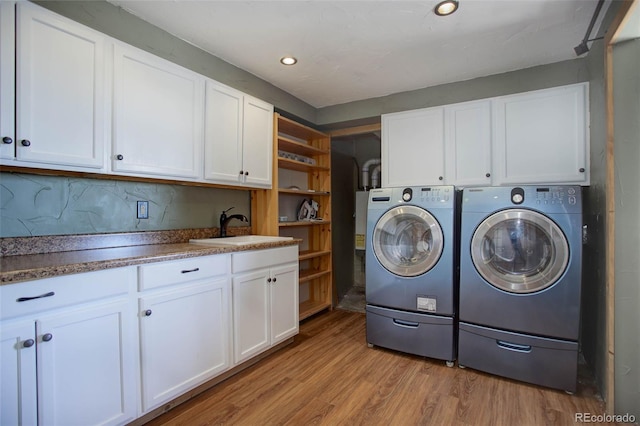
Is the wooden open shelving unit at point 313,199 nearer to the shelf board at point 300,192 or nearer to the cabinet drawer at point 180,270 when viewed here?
the shelf board at point 300,192

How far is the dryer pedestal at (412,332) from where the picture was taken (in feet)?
7.60

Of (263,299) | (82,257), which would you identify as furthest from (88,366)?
(263,299)

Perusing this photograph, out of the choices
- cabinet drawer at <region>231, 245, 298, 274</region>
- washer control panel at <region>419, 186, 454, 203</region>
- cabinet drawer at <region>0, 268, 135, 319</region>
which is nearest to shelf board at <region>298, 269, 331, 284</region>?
cabinet drawer at <region>231, 245, 298, 274</region>

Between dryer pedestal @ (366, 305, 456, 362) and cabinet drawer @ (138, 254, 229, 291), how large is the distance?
53.5 inches

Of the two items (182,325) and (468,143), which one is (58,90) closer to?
(182,325)

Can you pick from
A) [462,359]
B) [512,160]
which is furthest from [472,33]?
[462,359]

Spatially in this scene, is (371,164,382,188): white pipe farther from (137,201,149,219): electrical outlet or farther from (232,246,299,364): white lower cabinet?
(137,201,149,219): electrical outlet

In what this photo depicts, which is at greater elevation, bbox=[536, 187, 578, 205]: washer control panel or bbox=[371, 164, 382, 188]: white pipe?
bbox=[371, 164, 382, 188]: white pipe

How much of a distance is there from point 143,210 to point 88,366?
103cm

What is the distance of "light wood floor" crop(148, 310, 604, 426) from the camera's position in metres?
1.69

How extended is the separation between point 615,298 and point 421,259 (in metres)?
1.12

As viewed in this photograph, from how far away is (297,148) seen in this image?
134 inches

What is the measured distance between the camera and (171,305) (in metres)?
1.71

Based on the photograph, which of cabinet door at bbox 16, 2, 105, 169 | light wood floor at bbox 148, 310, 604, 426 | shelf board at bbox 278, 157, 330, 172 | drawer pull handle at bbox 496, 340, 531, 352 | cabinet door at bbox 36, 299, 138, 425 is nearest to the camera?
cabinet door at bbox 36, 299, 138, 425
